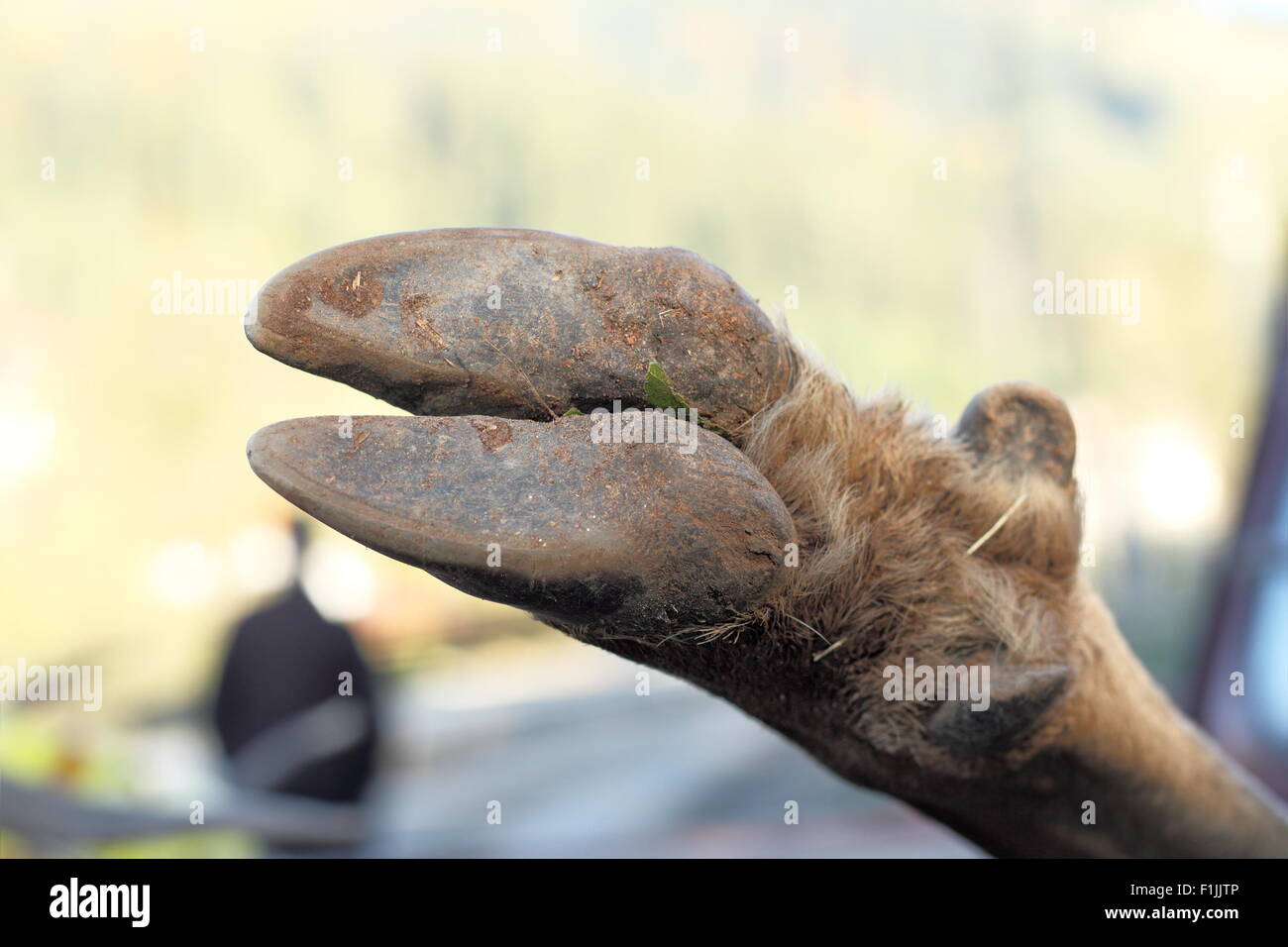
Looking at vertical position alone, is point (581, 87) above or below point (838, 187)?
above

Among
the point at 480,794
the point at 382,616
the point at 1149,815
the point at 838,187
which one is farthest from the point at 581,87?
the point at 1149,815

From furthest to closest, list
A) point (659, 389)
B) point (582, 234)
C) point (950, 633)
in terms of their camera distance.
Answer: point (582, 234), point (950, 633), point (659, 389)

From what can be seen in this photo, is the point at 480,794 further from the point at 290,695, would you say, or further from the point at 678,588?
the point at 678,588

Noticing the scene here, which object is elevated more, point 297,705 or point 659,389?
point 659,389

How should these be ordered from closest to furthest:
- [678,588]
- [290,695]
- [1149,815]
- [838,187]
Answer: [678,588]
[1149,815]
[290,695]
[838,187]

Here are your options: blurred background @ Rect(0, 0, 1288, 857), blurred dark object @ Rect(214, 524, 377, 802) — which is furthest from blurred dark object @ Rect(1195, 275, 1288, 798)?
blurred dark object @ Rect(214, 524, 377, 802)

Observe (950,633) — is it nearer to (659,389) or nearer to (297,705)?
(659,389)

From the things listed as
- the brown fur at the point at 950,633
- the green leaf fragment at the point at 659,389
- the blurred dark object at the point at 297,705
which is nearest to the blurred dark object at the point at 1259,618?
the brown fur at the point at 950,633

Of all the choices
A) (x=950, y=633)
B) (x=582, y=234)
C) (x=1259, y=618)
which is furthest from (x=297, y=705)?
(x=1259, y=618)
